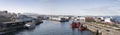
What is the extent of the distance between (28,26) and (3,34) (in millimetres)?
10565

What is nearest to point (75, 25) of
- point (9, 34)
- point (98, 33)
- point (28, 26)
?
point (28, 26)

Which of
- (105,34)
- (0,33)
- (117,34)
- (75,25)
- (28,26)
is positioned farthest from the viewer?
(75,25)

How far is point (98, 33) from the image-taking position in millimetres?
20703

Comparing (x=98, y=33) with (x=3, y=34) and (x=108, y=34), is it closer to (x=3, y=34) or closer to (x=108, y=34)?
(x=108, y=34)

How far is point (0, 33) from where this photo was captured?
62.0ft

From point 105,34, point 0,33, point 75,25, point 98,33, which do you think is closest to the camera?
point 105,34

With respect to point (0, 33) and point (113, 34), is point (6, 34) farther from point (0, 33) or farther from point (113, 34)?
point (113, 34)

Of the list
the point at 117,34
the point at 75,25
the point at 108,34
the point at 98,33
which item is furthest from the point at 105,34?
the point at 75,25

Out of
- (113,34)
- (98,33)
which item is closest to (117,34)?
(113,34)

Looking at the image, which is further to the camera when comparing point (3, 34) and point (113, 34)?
point (3, 34)

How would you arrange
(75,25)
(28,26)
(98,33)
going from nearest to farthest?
(98,33) → (28,26) → (75,25)

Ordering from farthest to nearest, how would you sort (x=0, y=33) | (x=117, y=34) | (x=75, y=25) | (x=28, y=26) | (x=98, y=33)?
→ (x=75, y=25) < (x=28, y=26) < (x=98, y=33) < (x=0, y=33) < (x=117, y=34)

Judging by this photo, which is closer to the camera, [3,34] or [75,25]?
[3,34]

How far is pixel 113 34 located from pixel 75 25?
1595cm
